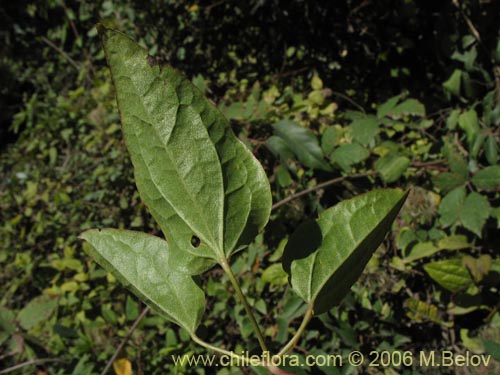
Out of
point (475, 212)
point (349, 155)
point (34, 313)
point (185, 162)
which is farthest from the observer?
point (34, 313)

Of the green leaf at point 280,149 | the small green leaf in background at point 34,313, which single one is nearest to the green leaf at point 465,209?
the green leaf at point 280,149

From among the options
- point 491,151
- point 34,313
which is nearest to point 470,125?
point 491,151

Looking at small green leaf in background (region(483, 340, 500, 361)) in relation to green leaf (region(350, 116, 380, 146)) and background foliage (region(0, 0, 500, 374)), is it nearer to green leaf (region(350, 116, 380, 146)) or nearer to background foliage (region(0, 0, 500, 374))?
background foliage (region(0, 0, 500, 374))

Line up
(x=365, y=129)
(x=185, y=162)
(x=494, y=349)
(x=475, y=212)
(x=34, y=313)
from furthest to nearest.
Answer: (x=34, y=313)
(x=365, y=129)
(x=475, y=212)
(x=494, y=349)
(x=185, y=162)

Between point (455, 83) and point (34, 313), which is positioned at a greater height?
point (34, 313)

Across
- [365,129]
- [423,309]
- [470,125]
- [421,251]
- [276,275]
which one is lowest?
[423,309]

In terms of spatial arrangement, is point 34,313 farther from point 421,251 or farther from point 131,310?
point 421,251

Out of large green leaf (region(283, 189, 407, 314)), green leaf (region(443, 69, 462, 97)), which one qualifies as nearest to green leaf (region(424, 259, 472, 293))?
green leaf (region(443, 69, 462, 97))
